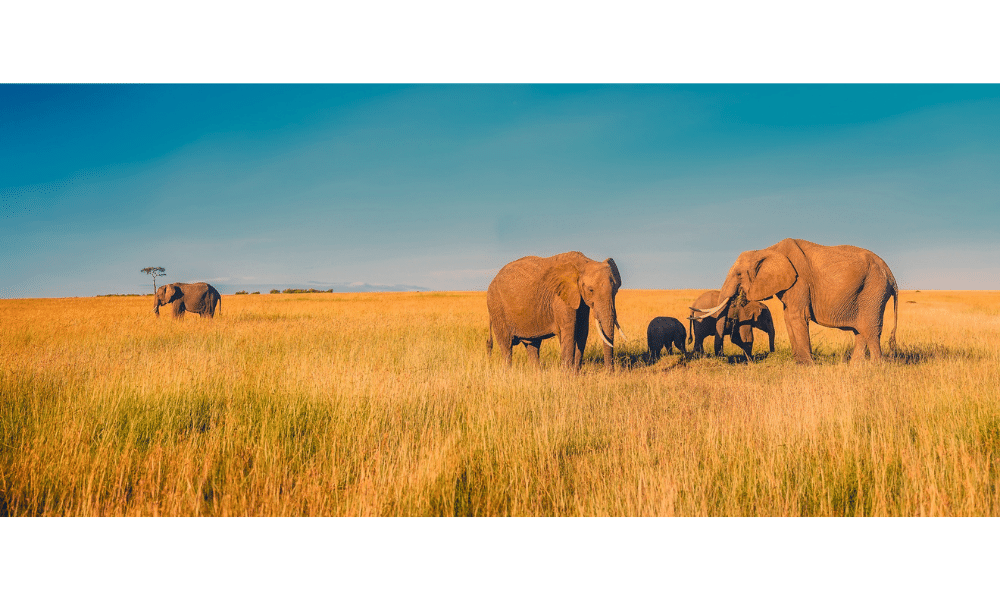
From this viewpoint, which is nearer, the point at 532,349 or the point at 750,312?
the point at 532,349

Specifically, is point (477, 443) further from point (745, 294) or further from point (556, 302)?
point (745, 294)

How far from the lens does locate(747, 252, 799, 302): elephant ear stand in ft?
32.7

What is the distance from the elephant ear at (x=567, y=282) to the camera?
902 centimetres

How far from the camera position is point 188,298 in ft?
72.4

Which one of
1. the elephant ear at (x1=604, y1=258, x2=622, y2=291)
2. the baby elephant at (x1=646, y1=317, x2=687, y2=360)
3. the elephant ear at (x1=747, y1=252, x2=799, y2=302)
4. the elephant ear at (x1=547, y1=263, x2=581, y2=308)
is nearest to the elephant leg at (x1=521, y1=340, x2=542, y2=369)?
the elephant ear at (x1=547, y1=263, x2=581, y2=308)

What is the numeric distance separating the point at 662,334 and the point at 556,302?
139 inches

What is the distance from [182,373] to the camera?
6.54 m

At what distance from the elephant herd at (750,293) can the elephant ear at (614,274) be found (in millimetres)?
20

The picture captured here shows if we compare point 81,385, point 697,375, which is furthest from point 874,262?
point 81,385

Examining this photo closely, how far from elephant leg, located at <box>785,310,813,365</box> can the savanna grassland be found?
5.49 ft


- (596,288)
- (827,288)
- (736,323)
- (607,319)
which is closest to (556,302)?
(596,288)

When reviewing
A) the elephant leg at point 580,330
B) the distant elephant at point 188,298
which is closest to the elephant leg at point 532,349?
the elephant leg at point 580,330

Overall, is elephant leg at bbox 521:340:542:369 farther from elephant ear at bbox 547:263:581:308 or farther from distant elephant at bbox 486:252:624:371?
elephant ear at bbox 547:263:581:308
